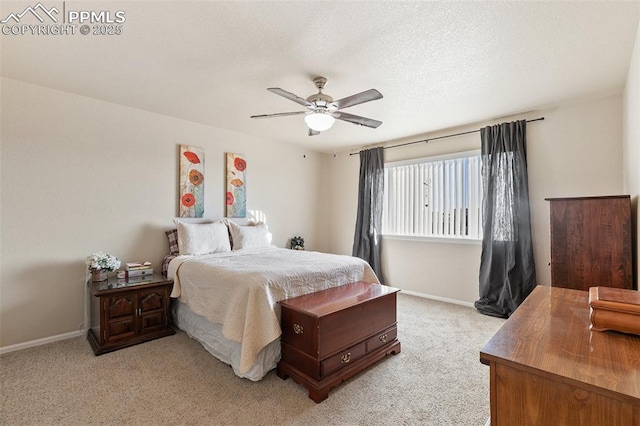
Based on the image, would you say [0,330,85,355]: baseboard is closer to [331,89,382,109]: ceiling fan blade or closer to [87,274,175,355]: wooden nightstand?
[87,274,175,355]: wooden nightstand

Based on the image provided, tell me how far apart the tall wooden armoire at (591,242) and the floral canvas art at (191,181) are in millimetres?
3996

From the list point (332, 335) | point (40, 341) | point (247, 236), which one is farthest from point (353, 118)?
point (40, 341)

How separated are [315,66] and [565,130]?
2.99m

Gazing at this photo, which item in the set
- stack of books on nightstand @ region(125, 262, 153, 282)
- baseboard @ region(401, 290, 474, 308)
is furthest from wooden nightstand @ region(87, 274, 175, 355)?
baseboard @ region(401, 290, 474, 308)

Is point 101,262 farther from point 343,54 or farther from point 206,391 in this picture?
point 343,54

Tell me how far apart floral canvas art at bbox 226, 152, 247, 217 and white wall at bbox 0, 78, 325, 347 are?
0.27 m

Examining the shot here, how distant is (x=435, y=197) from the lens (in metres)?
4.47

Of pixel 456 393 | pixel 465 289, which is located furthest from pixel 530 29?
pixel 465 289

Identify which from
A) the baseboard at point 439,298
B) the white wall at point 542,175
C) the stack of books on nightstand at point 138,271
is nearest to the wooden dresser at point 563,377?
the white wall at point 542,175

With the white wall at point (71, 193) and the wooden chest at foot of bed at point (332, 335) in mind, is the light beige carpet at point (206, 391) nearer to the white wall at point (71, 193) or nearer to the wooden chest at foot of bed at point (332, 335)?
the wooden chest at foot of bed at point (332, 335)

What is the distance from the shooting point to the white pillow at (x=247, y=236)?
397 cm

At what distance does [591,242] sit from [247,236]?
11.9 ft

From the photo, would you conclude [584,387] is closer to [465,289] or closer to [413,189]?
[465,289]

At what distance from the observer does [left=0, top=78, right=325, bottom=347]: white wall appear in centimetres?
278
